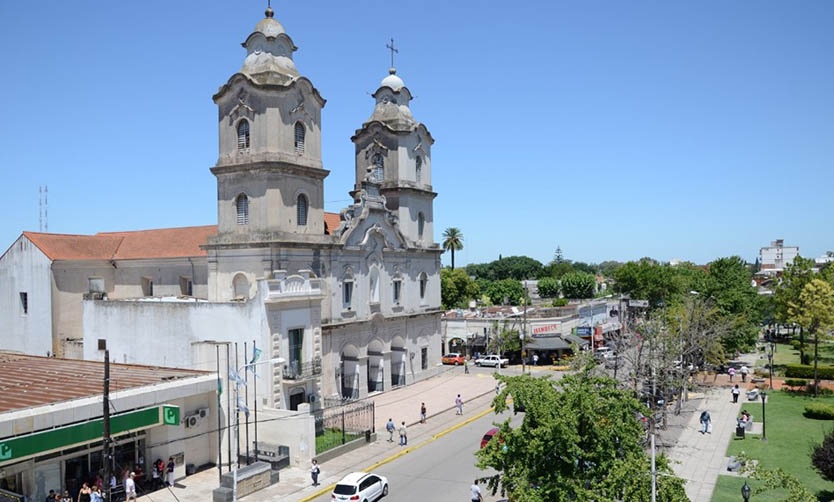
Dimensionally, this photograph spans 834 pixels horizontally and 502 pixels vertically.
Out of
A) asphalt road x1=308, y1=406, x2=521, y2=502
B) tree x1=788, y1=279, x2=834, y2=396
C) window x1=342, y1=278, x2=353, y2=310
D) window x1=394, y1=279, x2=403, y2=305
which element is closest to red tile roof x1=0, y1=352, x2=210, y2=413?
asphalt road x1=308, y1=406, x2=521, y2=502

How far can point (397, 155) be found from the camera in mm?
51031

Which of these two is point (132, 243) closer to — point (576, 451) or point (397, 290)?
point (397, 290)

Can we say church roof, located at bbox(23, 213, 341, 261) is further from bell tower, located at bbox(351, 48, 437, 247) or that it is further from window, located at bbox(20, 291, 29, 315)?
bell tower, located at bbox(351, 48, 437, 247)

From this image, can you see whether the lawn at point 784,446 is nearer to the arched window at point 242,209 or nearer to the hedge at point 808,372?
the hedge at point 808,372

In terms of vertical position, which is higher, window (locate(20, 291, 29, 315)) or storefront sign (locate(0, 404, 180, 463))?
window (locate(20, 291, 29, 315))

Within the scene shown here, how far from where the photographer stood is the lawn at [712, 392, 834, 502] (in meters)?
26.4

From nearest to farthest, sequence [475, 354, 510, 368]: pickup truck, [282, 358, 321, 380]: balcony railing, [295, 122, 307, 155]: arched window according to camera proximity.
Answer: [282, 358, 321, 380]: balcony railing, [295, 122, 307, 155]: arched window, [475, 354, 510, 368]: pickup truck

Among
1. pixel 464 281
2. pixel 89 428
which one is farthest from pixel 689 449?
pixel 464 281

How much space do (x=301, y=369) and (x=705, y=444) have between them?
70.4 ft

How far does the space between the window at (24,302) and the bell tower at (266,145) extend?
49.6 ft

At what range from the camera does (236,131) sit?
133 ft

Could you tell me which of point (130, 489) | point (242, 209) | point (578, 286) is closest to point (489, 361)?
point (242, 209)

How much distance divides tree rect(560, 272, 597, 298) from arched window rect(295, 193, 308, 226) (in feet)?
296

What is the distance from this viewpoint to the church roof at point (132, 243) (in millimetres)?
44719
